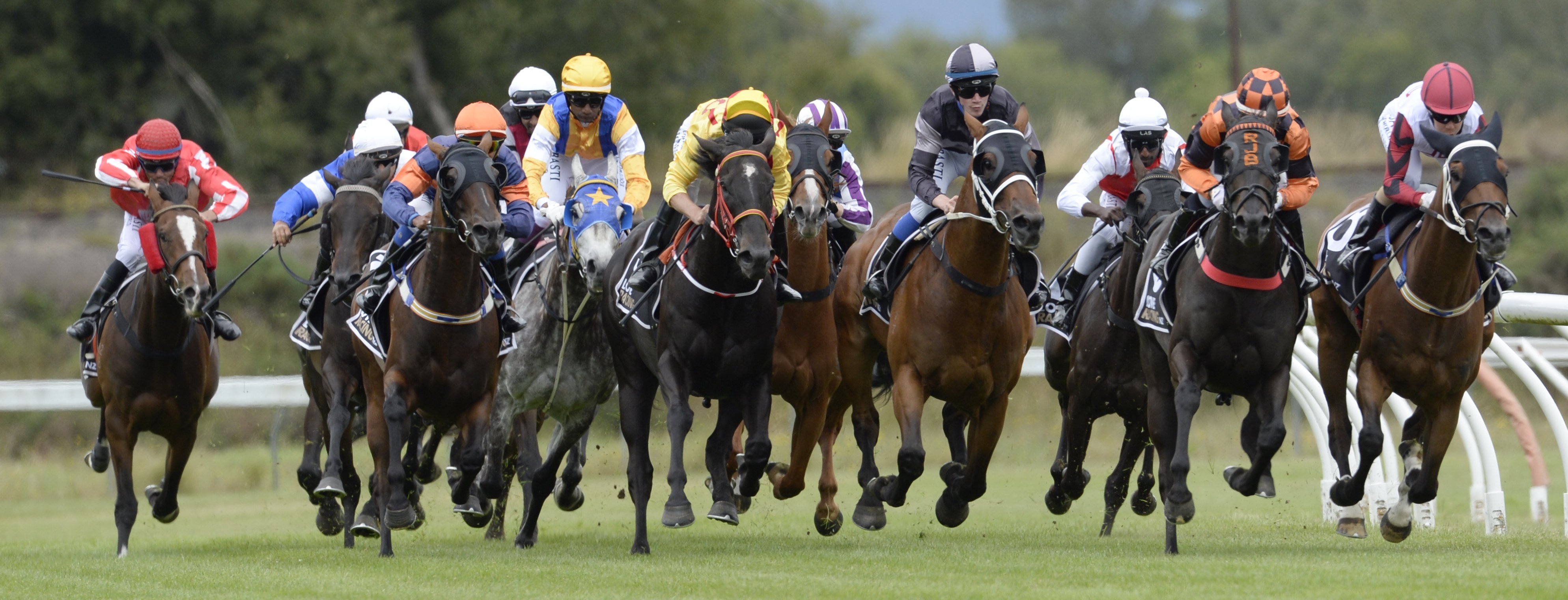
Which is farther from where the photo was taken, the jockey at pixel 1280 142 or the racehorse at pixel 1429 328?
the jockey at pixel 1280 142

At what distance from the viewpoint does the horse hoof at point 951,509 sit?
9359 mm

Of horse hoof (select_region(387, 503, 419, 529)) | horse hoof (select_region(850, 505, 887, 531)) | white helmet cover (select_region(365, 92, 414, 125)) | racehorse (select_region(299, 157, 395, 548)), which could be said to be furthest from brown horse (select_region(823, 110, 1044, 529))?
white helmet cover (select_region(365, 92, 414, 125))

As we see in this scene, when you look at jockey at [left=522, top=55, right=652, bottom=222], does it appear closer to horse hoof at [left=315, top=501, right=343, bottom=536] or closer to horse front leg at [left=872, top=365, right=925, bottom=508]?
horse front leg at [left=872, top=365, right=925, bottom=508]

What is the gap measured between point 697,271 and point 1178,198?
2.92 meters

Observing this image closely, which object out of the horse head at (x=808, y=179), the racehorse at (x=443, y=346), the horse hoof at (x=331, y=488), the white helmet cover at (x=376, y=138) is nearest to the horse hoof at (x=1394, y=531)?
the horse head at (x=808, y=179)

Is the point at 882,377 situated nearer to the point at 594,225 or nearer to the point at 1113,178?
the point at 1113,178

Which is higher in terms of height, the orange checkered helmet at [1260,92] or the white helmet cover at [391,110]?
the white helmet cover at [391,110]

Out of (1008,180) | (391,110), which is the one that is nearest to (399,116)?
(391,110)

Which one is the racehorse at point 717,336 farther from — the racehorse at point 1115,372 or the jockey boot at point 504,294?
the racehorse at point 1115,372

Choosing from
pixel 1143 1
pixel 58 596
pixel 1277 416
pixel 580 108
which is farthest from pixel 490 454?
pixel 1143 1

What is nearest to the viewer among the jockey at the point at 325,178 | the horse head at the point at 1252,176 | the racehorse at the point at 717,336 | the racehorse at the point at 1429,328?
the horse head at the point at 1252,176

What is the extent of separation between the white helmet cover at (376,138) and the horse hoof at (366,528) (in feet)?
6.97

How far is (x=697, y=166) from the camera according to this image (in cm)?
877

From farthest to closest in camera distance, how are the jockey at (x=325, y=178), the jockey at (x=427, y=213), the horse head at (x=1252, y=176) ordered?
1. the jockey at (x=325, y=178)
2. the jockey at (x=427, y=213)
3. the horse head at (x=1252, y=176)
